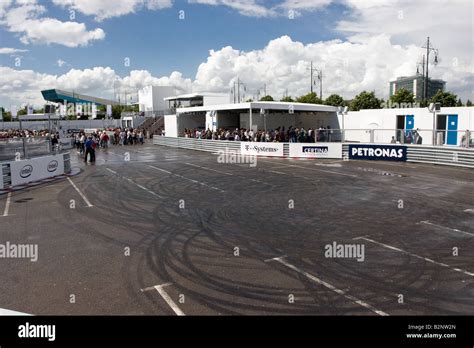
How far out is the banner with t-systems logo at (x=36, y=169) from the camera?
16.4 meters

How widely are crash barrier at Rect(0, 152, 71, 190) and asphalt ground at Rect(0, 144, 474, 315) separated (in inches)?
51.8

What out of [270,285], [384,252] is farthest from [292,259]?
[384,252]

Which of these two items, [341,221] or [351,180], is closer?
[341,221]

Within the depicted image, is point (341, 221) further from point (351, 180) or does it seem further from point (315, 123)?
point (315, 123)

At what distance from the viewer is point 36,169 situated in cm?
1772

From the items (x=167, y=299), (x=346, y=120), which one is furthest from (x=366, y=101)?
(x=167, y=299)

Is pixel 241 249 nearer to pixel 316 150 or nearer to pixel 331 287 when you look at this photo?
pixel 331 287

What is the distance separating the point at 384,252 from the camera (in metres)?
7.36

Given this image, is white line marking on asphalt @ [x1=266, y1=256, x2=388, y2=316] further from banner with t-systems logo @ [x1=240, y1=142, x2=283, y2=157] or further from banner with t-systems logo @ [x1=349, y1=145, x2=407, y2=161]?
banner with t-systems logo @ [x1=240, y1=142, x2=283, y2=157]

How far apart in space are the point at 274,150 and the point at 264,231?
758 inches

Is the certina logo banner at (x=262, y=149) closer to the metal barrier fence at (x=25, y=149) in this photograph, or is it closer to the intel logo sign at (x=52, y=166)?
the metal barrier fence at (x=25, y=149)

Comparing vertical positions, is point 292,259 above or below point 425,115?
below

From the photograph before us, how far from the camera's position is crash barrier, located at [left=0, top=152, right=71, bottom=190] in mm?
15859

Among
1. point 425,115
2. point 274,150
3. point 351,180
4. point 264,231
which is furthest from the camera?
point 425,115
